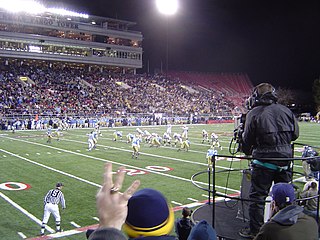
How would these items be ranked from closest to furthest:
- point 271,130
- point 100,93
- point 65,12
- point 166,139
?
point 271,130 < point 166,139 < point 100,93 < point 65,12

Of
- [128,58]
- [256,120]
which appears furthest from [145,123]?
[256,120]

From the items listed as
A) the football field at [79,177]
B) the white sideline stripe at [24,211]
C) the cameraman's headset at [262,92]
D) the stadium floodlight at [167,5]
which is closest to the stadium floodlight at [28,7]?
the stadium floodlight at [167,5]

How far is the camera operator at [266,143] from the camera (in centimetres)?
400

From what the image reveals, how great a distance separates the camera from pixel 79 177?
13.1 m

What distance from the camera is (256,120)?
404cm

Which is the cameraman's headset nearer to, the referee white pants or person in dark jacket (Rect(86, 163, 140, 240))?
person in dark jacket (Rect(86, 163, 140, 240))

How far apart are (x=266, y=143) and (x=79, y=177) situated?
1008 centimetres

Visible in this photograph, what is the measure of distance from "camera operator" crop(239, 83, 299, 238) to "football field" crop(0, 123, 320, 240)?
1.36 metres

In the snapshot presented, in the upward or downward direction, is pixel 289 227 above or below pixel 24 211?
above

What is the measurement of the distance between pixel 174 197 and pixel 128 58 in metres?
55.2

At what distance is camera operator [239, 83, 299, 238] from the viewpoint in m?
4.00

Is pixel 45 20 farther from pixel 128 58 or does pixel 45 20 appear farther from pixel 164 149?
pixel 164 149

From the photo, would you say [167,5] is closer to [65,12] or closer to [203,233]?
[203,233]

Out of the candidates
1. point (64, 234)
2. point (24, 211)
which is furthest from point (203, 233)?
point (24, 211)
